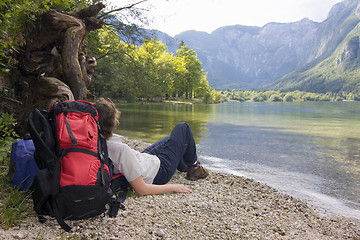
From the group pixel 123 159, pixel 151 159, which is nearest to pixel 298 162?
pixel 151 159

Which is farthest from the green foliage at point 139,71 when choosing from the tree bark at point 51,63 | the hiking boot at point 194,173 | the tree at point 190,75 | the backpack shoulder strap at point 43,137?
the backpack shoulder strap at point 43,137

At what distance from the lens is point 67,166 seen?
330 centimetres

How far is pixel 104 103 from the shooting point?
13.6ft

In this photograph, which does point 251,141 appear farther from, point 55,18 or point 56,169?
point 56,169

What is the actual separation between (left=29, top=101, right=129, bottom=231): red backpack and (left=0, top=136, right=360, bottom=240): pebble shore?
245mm

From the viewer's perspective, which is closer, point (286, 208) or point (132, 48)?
point (286, 208)

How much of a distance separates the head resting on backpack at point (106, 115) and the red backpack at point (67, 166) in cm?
53

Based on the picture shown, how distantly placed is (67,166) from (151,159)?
212 centimetres

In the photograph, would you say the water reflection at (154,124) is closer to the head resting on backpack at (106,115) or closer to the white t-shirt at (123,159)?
the white t-shirt at (123,159)

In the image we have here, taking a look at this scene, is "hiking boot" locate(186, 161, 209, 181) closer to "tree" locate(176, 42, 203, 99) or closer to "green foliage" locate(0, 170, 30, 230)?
"green foliage" locate(0, 170, 30, 230)

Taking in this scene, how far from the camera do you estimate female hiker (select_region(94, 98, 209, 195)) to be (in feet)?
13.9

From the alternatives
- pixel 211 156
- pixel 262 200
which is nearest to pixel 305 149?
pixel 211 156

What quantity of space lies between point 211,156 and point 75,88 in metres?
6.28

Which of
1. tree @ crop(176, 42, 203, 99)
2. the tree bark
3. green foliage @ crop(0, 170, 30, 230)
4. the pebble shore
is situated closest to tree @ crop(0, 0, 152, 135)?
the tree bark
